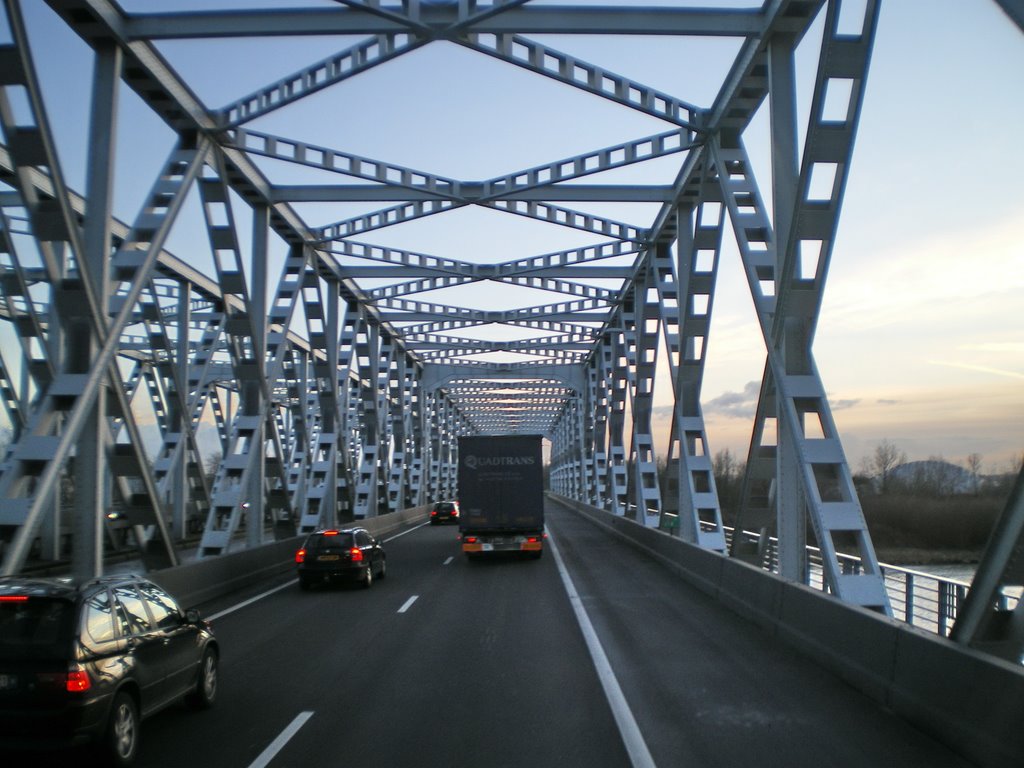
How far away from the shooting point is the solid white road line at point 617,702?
7.00 metres

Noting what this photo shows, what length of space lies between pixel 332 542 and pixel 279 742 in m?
12.5

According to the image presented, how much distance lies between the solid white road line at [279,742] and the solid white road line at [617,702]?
265 centimetres

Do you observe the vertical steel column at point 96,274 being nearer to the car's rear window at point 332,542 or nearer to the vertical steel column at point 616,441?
the car's rear window at point 332,542

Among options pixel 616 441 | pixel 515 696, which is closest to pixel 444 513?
pixel 616 441

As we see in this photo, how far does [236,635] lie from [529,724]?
266 inches

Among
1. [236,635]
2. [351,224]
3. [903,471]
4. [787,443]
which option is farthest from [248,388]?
[903,471]

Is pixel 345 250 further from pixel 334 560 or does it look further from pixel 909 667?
pixel 909 667

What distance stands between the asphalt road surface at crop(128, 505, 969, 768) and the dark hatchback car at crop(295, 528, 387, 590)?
2.70 m

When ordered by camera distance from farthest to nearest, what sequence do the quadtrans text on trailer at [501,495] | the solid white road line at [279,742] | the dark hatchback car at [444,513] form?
1. the dark hatchback car at [444,513]
2. the quadtrans text on trailer at [501,495]
3. the solid white road line at [279,742]

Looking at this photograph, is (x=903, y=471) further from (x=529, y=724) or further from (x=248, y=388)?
(x=529, y=724)

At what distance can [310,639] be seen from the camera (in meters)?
12.8

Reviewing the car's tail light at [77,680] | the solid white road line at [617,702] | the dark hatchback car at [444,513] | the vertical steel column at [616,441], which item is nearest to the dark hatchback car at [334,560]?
the solid white road line at [617,702]

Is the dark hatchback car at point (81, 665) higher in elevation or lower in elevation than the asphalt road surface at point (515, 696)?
higher

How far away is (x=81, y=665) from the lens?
21.4 ft
